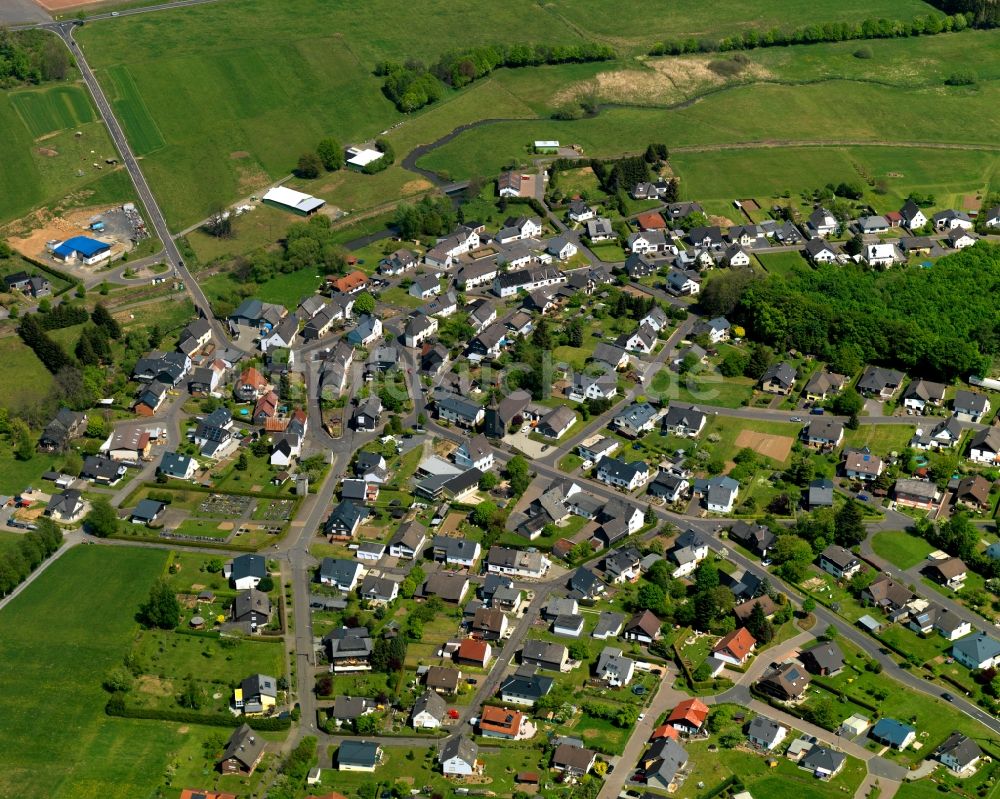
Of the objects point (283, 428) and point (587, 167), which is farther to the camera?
point (587, 167)

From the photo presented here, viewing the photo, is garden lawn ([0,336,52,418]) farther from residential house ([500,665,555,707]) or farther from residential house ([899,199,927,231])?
residential house ([899,199,927,231])

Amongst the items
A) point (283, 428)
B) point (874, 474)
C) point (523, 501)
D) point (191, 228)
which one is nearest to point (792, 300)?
point (874, 474)

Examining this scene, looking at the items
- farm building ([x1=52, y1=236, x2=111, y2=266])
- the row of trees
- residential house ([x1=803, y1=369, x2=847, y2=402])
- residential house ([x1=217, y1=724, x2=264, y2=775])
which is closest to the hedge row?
residential house ([x1=217, y1=724, x2=264, y2=775])

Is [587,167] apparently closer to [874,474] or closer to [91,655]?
[874,474]

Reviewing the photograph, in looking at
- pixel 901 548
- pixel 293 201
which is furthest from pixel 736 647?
pixel 293 201

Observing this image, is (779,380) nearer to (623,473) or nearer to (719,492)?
(719,492)

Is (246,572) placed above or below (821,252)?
below

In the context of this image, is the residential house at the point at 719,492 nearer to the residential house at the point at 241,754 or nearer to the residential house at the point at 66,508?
the residential house at the point at 241,754
